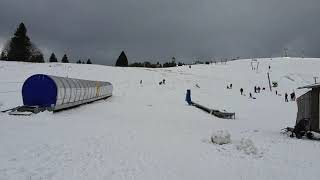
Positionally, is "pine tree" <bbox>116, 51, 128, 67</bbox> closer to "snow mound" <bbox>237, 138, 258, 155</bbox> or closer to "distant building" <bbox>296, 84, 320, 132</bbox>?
"distant building" <bbox>296, 84, 320, 132</bbox>

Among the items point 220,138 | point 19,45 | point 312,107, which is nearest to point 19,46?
point 19,45

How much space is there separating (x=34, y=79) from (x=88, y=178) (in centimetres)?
1905

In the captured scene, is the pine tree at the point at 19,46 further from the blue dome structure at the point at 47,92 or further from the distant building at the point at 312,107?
the distant building at the point at 312,107

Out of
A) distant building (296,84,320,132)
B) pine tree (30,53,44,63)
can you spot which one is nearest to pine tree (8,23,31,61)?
pine tree (30,53,44,63)

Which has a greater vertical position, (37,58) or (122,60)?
(37,58)

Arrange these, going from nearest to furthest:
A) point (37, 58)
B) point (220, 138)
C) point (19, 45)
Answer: point (220, 138) → point (19, 45) → point (37, 58)

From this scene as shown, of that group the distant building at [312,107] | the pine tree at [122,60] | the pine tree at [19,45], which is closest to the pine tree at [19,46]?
the pine tree at [19,45]

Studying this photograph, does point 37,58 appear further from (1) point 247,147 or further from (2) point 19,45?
(1) point 247,147

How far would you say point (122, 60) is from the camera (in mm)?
132000

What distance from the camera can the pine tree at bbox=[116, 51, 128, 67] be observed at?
13162cm

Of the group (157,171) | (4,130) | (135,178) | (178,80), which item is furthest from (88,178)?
(178,80)

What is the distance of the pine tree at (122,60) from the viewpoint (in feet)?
432

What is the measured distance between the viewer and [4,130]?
1566 cm

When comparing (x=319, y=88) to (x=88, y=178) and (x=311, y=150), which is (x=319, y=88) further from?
(x=88, y=178)
